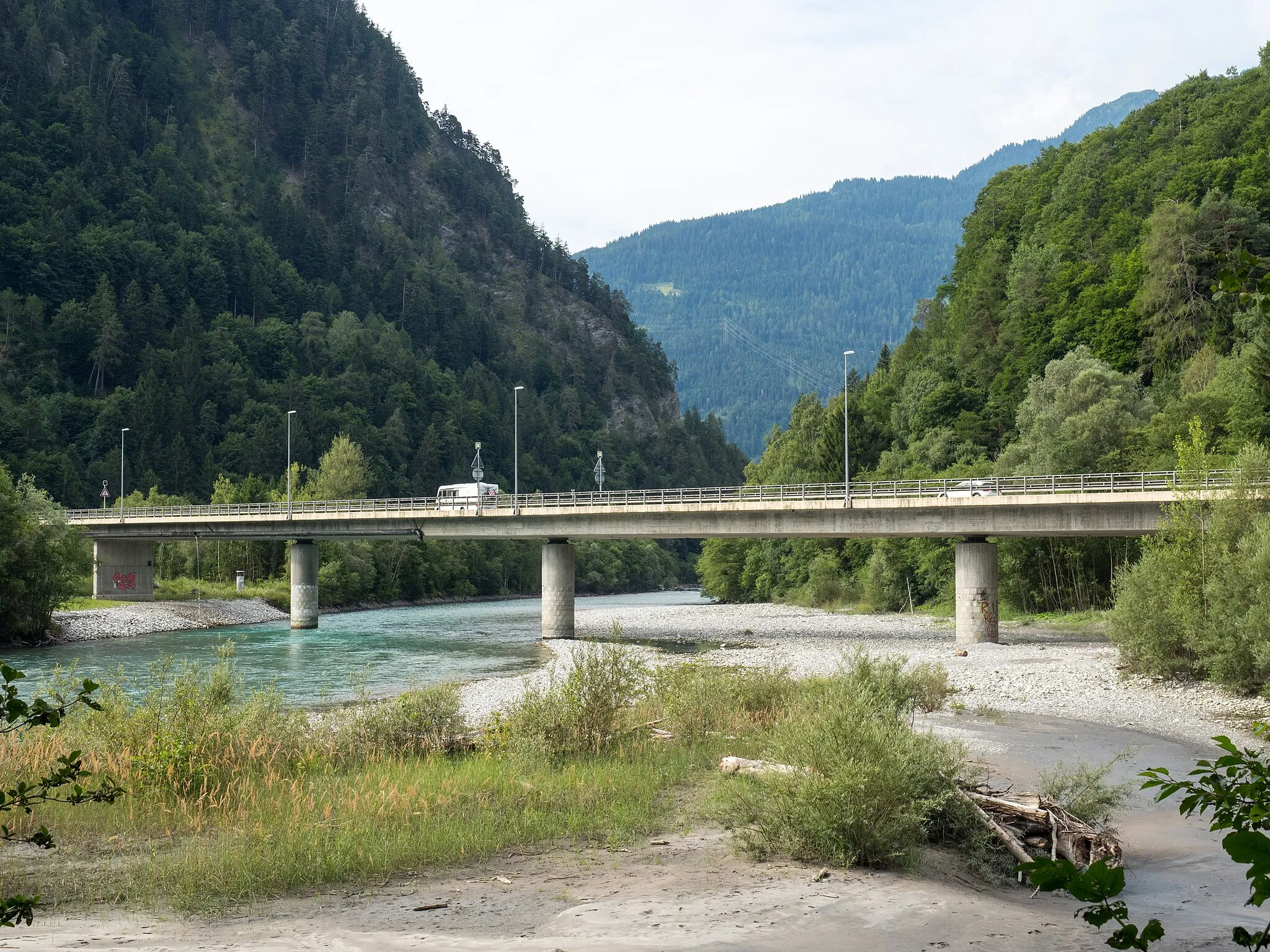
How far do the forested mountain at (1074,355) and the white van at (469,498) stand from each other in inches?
1158

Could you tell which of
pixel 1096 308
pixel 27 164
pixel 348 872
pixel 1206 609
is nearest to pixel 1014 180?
pixel 1096 308

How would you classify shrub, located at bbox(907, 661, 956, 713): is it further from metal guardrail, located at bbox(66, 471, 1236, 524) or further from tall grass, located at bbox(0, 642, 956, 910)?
metal guardrail, located at bbox(66, 471, 1236, 524)

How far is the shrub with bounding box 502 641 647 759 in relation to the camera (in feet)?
67.2

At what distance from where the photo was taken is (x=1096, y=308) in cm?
8725

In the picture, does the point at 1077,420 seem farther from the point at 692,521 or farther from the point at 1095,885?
the point at 1095,885

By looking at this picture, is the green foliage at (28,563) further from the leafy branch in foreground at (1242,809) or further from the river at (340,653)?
the leafy branch in foreground at (1242,809)

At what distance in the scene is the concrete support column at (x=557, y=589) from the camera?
6588 cm

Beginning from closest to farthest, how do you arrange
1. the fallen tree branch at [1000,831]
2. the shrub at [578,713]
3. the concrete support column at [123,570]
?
the fallen tree branch at [1000,831] < the shrub at [578,713] < the concrete support column at [123,570]

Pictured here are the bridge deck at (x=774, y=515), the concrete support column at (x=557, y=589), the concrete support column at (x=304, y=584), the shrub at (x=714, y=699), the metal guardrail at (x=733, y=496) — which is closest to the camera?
the shrub at (x=714, y=699)

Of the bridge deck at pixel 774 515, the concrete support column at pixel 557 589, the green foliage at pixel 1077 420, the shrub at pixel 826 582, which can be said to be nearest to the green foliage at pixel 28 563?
the bridge deck at pixel 774 515

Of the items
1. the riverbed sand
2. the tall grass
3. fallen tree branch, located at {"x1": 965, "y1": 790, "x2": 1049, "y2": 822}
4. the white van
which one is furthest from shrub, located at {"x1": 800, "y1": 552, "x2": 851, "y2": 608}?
fallen tree branch, located at {"x1": 965, "y1": 790, "x2": 1049, "y2": 822}

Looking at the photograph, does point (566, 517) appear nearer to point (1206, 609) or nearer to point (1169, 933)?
point (1206, 609)

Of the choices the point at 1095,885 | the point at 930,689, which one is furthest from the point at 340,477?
the point at 1095,885

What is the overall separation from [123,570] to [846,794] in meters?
89.4
